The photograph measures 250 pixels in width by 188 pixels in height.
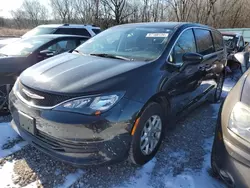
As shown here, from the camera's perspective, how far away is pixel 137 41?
332 cm

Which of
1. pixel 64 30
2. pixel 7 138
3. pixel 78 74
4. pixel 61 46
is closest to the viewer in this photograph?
pixel 78 74

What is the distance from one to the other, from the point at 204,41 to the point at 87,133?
294 cm

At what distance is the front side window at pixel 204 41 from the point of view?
3854mm

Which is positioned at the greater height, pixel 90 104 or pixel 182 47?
pixel 182 47

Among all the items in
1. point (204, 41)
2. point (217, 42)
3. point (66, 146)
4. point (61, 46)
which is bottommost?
point (66, 146)

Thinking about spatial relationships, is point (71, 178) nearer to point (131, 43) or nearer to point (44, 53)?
point (131, 43)

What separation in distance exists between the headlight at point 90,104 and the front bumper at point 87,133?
43 millimetres

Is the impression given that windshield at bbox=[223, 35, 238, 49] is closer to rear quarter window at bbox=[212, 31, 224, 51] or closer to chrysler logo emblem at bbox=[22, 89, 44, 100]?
rear quarter window at bbox=[212, 31, 224, 51]

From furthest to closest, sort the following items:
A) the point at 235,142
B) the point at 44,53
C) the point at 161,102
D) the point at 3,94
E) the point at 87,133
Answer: the point at 44,53
the point at 3,94
the point at 161,102
the point at 87,133
the point at 235,142

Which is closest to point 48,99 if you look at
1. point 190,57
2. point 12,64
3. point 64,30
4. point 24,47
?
point 190,57

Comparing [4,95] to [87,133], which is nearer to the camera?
[87,133]

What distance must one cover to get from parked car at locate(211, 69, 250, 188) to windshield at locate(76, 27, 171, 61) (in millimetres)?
1142

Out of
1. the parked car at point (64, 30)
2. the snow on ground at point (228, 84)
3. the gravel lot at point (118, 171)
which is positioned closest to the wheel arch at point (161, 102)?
the gravel lot at point (118, 171)

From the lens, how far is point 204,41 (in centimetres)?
412
